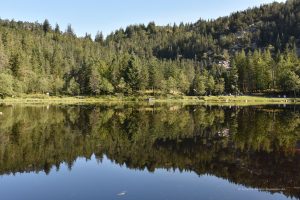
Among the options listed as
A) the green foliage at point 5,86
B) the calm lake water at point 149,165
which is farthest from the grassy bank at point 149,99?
the calm lake water at point 149,165

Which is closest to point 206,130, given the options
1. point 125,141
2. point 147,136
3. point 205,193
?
point 147,136

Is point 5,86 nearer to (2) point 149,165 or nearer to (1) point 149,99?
(1) point 149,99

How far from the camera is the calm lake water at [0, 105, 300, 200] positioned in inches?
782

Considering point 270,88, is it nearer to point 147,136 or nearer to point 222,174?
point 147,136

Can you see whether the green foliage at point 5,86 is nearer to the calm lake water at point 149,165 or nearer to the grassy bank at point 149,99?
the grassy bank at point 149,99

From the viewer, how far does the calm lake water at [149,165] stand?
19.9 meters

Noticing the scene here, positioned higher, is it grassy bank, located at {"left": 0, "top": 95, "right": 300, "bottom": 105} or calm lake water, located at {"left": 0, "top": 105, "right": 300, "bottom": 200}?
grassy bank, located at {"left": 0, "top": 95, "right": 300, "bottom": 105}

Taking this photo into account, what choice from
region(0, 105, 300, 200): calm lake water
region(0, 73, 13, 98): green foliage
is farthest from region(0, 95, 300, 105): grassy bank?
region(0, 105, 300, 200): calm lake water

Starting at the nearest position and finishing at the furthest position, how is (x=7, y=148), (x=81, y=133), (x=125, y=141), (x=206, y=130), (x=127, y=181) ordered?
(x=127, y=181)
(x=7, y=148)
(x=125, y=141)
(x=81, y=133)
(x=206, y=130)

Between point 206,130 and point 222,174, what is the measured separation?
22.3 metres

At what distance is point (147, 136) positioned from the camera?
3972cm

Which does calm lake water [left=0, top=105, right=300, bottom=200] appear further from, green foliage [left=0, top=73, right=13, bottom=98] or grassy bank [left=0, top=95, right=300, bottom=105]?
grassy bank [left=0, top=95, right=300, bottom=105]

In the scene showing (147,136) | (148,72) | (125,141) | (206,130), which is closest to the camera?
(125,141)

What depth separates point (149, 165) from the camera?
85.8 ft
